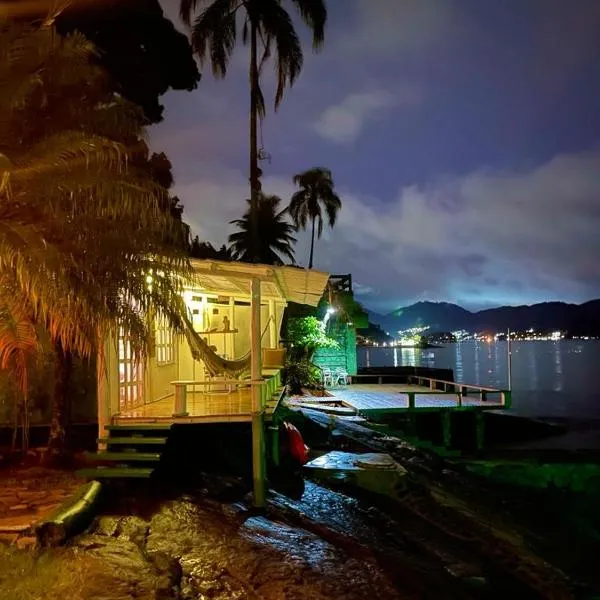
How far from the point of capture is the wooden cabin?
8.98 m

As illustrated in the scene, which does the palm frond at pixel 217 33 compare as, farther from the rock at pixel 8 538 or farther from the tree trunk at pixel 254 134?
the rock at pixel 8 538

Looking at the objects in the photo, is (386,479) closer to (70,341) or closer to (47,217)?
(70,341)

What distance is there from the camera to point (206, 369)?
11.8m

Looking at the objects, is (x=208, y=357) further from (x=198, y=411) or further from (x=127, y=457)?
(x=127, y=457)

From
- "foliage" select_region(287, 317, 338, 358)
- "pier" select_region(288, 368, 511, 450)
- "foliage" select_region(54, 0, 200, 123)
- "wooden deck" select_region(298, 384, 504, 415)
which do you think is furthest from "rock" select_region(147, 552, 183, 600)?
"foliage" select_region(287, 317, 338, 358)

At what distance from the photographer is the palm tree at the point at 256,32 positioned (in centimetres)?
1833

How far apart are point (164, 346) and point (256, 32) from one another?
40.7ft

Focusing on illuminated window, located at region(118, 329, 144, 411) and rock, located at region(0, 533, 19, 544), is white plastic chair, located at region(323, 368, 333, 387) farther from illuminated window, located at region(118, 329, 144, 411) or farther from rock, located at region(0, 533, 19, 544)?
rock, located at region(0, 533, 19, 544)

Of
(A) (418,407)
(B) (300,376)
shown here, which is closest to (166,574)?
(A) (418,407)

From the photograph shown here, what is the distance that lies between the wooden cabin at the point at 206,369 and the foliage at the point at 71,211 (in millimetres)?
1172

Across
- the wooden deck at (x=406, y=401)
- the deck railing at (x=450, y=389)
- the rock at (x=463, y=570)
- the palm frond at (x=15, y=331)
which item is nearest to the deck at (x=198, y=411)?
the palm frond at (x=15, y=331)

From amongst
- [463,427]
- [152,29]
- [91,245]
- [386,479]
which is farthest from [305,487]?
[152,29]

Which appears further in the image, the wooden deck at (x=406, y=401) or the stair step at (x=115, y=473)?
the wooden deck at (x=406, y=401)

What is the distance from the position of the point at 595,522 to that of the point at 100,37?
19461 mm
